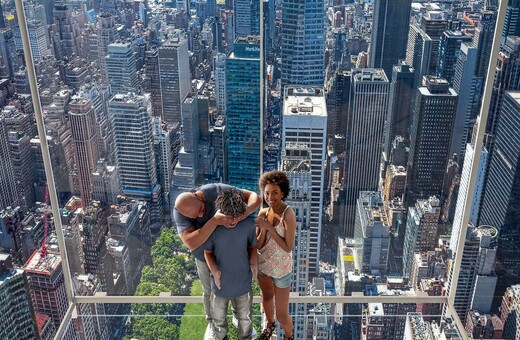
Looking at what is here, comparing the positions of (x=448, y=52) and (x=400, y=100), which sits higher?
(x=448, y=52)

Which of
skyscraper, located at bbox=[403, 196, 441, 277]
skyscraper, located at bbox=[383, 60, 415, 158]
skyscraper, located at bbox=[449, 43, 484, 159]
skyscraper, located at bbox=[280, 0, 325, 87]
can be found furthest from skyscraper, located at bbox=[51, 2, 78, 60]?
skyscraper, located at bbox=[449, 43, 484, 159]

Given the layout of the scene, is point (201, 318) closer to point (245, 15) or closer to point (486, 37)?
point (486, 37)

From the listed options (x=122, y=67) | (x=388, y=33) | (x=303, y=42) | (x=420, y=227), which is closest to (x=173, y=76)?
(x=122, y=67)

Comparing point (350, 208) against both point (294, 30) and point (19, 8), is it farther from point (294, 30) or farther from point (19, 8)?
point (19, 8)

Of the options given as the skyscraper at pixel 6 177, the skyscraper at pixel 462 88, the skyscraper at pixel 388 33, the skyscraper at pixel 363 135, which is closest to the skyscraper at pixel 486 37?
the skyscraper at pixel 462 88

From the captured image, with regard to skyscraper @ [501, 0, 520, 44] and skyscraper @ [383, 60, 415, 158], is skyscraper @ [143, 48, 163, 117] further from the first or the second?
skyscraper @ [501, 0, 520, 44]

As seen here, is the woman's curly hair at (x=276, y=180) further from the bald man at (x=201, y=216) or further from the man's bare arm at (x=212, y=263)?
the man's bare arm at (x=212, y=263)
